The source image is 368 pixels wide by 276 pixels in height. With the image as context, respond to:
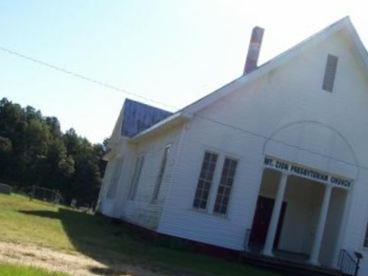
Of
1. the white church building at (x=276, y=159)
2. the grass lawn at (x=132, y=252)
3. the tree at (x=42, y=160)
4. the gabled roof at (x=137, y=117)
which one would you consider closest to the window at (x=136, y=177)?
the white church building at (x=276, y=159)

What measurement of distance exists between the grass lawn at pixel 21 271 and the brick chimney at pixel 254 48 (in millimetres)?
19755

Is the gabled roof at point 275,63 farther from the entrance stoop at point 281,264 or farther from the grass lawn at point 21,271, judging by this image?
the grass lawn at point 21,271

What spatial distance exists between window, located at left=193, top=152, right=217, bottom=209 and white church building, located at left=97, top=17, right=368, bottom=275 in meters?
0.04

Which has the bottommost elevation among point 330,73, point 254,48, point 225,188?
point 225,188

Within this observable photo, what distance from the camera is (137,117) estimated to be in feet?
124

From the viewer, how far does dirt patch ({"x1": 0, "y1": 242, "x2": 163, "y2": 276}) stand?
1202cm

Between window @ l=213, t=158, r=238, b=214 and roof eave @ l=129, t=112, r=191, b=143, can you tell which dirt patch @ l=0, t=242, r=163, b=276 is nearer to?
roof eave @ l=129, t=112, r=191, b=143

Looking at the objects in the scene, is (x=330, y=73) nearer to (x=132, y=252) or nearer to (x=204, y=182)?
(x=204, y=182)

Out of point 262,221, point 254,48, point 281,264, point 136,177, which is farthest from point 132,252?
point 254,48

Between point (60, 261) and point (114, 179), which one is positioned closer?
point (60, 261)

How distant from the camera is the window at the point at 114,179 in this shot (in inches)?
1430

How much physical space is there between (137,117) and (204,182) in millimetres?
→ 14576

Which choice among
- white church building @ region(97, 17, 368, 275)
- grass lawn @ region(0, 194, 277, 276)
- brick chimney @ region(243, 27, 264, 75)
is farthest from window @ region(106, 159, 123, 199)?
grass lawn @ region(0, 194, 277, 276)

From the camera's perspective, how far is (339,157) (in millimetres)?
26250
